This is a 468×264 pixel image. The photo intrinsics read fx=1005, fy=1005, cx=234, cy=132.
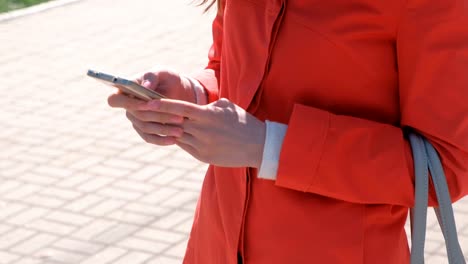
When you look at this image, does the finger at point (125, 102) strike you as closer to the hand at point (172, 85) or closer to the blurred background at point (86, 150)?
the hand at point (172, 85)

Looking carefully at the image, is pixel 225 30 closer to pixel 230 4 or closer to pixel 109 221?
A: pixel 230 4

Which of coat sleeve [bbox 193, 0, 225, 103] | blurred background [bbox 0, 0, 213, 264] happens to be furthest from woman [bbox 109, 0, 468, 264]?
blurred background [bbox 0, 0, 213, 264]

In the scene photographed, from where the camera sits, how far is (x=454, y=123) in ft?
5.45

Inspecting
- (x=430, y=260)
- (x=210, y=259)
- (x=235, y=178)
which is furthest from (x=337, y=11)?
(x=430, y=260)

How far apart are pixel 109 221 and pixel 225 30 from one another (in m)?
3.38

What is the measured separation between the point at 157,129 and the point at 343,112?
1.09 ft

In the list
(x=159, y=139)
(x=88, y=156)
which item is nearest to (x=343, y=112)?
(x=159, y=139)

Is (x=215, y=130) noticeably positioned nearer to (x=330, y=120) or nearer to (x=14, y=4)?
(x=330, y=120)

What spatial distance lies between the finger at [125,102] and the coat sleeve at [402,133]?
262mm

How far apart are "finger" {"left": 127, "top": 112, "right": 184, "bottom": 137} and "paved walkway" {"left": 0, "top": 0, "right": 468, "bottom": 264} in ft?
10.1

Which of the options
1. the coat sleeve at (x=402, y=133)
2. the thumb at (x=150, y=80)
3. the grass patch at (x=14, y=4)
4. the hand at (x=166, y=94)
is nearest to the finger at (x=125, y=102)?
the hand at (x=166, y=94)

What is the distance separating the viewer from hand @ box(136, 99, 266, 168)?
1665mm

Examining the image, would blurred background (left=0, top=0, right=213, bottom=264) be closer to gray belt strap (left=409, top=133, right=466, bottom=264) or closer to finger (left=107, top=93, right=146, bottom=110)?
finger (left=107, top=93, right=146, bottom=110)

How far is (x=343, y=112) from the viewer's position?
1.78m
